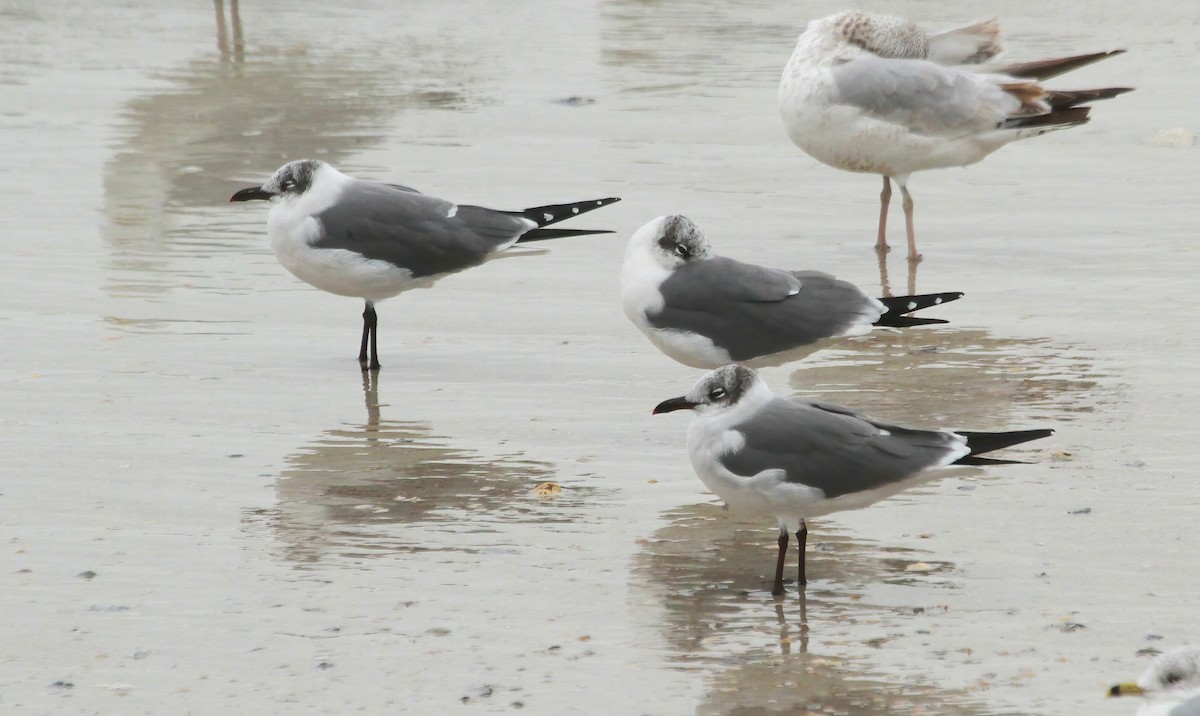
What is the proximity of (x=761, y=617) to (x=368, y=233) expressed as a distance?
3258mm

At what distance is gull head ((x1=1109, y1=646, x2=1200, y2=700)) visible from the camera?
139 inches

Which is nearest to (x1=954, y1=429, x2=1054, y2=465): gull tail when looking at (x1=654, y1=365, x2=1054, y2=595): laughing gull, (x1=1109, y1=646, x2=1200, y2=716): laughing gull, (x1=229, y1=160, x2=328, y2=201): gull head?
(x1=654, y1=365, x2=1054, y2=595): laughing gull

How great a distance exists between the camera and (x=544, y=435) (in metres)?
6.50

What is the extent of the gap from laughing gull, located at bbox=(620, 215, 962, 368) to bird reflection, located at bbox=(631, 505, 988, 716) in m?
0.97

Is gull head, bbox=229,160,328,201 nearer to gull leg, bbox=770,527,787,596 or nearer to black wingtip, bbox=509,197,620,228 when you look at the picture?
black wingtip, bbox=509,197,620,228

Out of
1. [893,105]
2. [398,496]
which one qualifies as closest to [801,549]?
[398,496]

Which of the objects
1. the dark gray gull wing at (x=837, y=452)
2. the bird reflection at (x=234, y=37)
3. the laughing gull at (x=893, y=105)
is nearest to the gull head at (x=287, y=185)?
the dark gray gull wing at (x=837, y=452)

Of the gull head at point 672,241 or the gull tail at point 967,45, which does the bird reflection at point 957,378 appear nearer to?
the gull head at point 672,241

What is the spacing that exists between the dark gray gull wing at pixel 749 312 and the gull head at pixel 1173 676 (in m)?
3.07

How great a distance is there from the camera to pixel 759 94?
1369 cm

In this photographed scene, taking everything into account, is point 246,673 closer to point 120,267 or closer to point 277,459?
point 277,459

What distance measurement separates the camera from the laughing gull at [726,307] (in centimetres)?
654

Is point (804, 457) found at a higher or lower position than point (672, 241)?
lower

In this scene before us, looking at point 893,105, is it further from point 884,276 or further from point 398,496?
point 398,496
